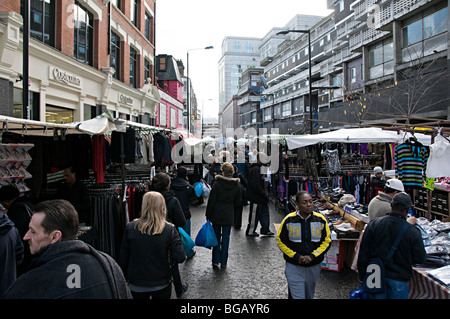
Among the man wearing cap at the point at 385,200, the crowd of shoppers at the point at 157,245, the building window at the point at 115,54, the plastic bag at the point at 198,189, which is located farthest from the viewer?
the building window at the point at 115,54

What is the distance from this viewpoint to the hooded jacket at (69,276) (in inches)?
70.6

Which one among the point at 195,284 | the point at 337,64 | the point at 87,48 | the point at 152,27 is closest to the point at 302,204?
the point at 195,284

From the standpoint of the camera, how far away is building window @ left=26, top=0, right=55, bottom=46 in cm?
1141

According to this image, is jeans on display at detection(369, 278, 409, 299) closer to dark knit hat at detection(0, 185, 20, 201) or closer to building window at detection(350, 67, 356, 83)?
dark knit hat at detection(0, 185, 20, 201)

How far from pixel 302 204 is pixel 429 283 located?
6.07ft

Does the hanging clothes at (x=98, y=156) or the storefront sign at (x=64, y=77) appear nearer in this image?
the hanging clothes at (x=98, y=156)

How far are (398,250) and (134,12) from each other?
891 inches

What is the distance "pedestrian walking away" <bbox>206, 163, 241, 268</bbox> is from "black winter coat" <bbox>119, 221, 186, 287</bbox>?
2482 millimetres

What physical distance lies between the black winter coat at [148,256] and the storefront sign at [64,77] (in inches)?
420

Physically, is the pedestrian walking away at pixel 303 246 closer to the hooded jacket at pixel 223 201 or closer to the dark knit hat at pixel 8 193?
the hooded jacket at pixel 223 201

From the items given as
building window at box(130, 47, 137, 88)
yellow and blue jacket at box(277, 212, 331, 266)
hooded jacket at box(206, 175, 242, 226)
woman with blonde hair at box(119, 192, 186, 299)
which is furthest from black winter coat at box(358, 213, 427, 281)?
building window at box(130, 47, 137, 88)

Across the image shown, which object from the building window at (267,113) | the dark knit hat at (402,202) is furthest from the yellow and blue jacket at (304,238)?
the building window at (267,113)

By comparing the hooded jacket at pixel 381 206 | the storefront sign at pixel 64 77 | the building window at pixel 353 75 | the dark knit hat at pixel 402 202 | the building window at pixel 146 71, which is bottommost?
the hooded jacket at pixel 381 206

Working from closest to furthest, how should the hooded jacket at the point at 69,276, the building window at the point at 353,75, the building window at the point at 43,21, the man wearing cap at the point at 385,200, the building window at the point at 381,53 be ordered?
1. the hooded jacket at the point at 69,276
2. the man wearing cap at the point at 385,200
3. the building window at the point at 43,21
4. the building window at the point at 381,53
5. the building window at the point at 353,75
